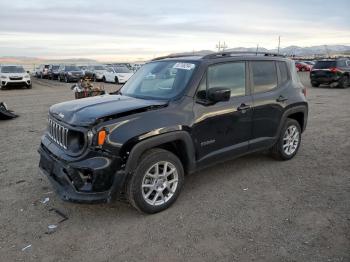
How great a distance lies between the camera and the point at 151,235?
3.74m

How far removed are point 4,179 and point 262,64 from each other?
14.0 feet

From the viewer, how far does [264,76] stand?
5461 millimetres

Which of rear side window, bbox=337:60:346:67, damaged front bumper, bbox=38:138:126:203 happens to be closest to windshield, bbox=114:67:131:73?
rear side window, bbox=337:60:346:67

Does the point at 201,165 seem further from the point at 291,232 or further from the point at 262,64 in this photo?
the point at 262,64

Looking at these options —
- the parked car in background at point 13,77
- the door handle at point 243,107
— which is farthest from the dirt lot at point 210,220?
the parked car in background at point 13,77

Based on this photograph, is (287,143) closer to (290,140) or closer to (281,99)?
(290,140)

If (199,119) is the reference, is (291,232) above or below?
below

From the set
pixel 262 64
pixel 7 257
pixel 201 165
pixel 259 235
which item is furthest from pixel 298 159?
pixel 7 257

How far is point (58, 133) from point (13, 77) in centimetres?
2133

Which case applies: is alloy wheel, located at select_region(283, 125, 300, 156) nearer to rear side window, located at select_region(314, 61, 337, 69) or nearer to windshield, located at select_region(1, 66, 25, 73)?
rear side window, located at select_region(314, 61, 337, 69)

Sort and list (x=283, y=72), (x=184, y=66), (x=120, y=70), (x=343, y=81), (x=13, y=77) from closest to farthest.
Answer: (x=184, y=66) → (x=283, y=72) → (x=343, y=81) → (x=13, y=77) → (x=120, y=70)

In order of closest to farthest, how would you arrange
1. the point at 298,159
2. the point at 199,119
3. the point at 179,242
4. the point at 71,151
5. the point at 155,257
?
the point at 155,257
the point at 179,242
the point at 71,151
the point at 199,119
the point at 298,159

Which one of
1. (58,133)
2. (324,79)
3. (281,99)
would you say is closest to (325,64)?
(324,79)

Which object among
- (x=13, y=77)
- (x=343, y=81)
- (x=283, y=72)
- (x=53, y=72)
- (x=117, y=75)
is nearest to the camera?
(x=283, y=72)
